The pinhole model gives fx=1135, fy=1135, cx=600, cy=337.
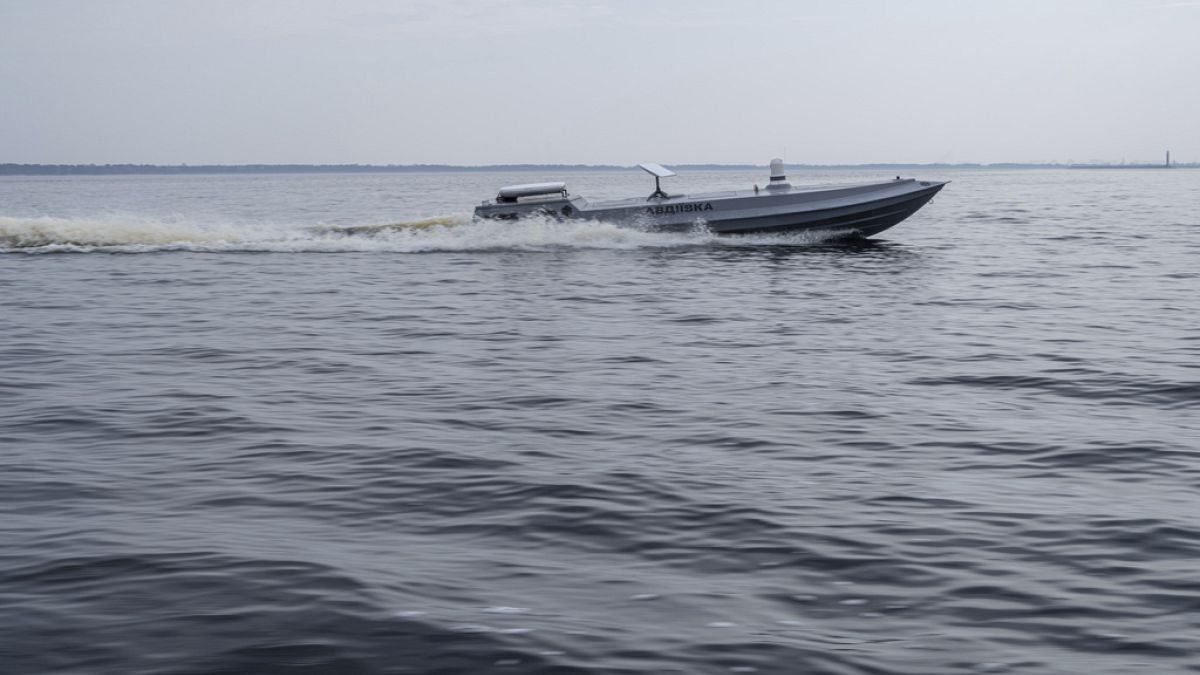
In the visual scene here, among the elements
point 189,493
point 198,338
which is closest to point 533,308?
point 198,338

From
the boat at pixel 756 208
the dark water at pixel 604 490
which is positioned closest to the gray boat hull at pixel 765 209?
the boat at pixel 756 208

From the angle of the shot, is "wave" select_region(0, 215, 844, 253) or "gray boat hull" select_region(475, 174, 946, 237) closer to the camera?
"gray boat hull" select_region(475, 174, 946, 237)

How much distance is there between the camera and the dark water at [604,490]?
5699 mm

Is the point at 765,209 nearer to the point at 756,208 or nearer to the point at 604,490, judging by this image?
the point at 756,208

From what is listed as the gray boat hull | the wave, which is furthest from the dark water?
the wave

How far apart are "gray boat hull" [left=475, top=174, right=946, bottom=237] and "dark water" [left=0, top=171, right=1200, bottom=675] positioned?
12.3 m

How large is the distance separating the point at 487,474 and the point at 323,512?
1.44 m

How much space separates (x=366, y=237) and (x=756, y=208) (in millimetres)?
12314

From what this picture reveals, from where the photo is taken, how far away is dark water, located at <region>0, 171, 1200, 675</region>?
224 inches

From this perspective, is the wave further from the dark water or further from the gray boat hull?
the dark water

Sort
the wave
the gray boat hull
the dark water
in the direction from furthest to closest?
the wave < the gray boat hull < the dark water

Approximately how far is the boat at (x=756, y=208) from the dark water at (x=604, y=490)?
40.5 feet

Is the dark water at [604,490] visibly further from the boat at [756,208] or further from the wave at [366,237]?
the wave at [366,237]

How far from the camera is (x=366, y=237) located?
117 ft
